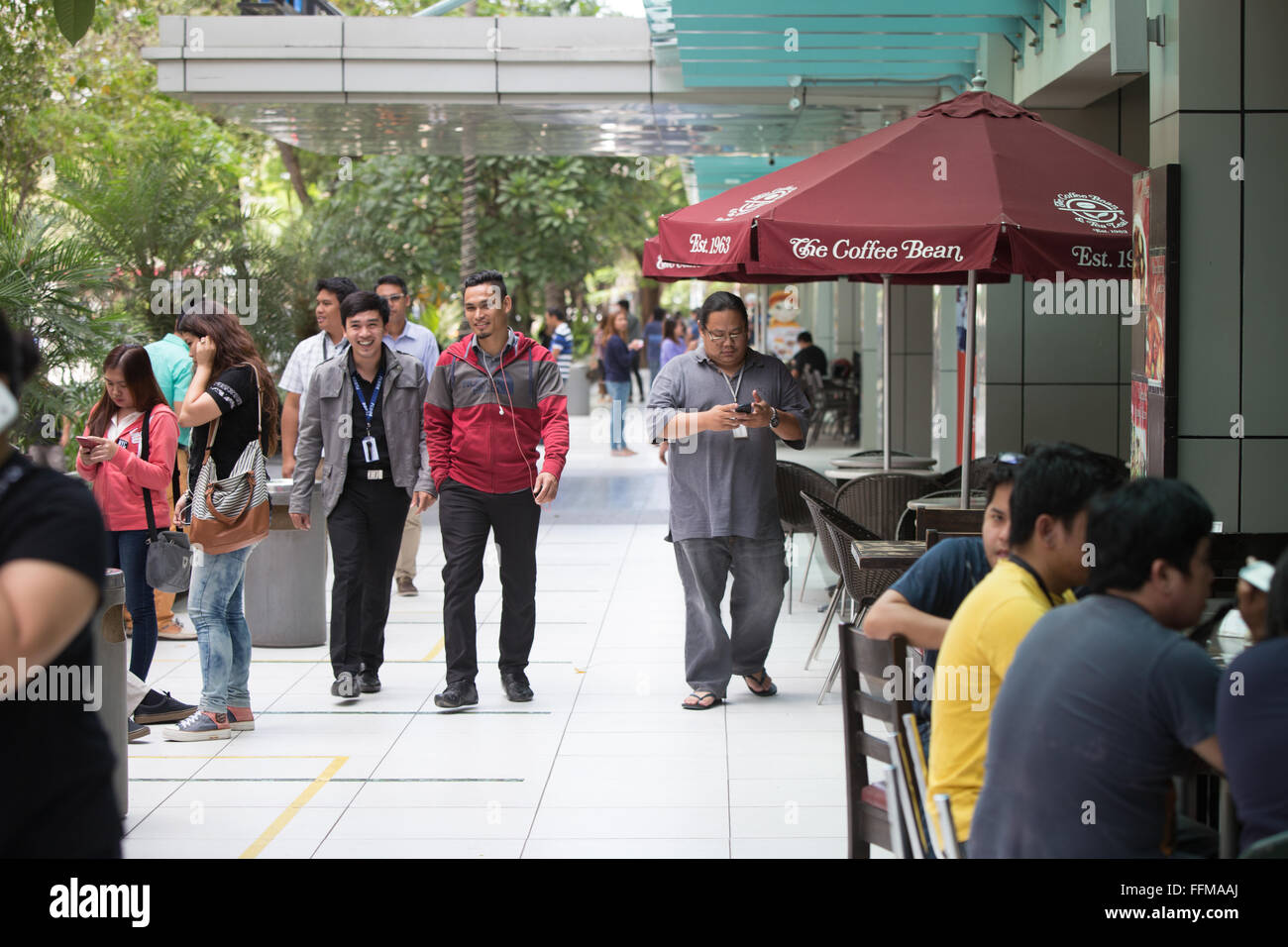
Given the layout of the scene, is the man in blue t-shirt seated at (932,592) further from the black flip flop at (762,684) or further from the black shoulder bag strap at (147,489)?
the black shoulder bag strap at (147,489)

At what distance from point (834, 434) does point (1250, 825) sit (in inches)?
862

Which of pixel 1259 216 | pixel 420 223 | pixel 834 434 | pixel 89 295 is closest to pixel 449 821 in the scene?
pixel 1259 216

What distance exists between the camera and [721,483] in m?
6.92

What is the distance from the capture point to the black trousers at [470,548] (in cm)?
696

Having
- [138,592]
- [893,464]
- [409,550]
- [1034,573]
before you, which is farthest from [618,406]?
[1034,573]

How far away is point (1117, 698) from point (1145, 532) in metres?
0.35

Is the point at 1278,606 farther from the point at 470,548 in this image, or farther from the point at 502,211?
the point at 502,211

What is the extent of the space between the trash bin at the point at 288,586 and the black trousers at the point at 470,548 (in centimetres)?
162

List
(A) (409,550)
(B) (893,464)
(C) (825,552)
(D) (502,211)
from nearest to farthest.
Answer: (C) (825,552) → (B) (893,464) → (A) (409,550) → (D) (502,211)

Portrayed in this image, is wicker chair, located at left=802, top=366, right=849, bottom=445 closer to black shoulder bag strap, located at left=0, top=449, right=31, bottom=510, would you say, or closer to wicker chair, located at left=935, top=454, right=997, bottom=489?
wicker chair, located at left=935, top=454, right=997, bottom=489

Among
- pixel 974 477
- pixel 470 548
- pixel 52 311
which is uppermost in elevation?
pixel 52 311

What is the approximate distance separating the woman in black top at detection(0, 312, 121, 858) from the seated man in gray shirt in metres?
1.79

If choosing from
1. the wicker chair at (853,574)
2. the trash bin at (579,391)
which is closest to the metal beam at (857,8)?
the wicker chair at (853,574)
